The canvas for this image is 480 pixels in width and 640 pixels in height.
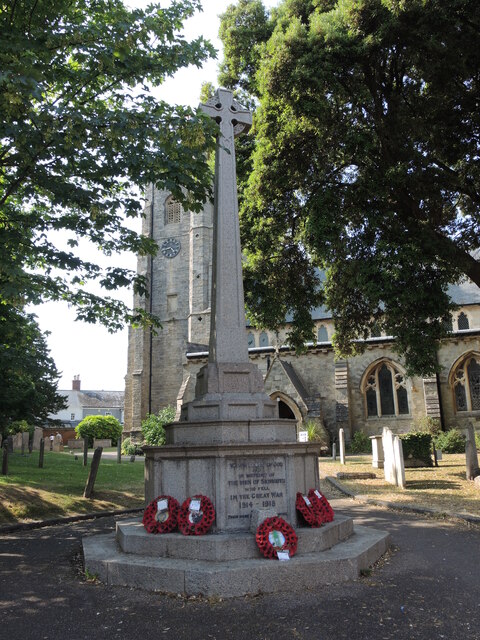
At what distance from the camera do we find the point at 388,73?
1273cm

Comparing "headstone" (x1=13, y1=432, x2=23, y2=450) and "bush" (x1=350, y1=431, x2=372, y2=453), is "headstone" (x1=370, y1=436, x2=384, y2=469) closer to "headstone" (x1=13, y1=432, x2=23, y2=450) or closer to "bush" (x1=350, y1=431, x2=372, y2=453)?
"bush" (x1=350, y1=431, x2=372, y2=453)

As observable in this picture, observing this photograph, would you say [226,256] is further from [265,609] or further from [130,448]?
[130,448]

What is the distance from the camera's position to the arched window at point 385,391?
86.8 ft

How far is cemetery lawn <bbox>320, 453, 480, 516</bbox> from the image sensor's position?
9969mm

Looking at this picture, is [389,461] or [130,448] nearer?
[389,461]

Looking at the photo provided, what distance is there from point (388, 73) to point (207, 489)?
11719mm

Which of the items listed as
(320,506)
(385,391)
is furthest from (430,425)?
(320,506)

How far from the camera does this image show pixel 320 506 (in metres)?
6.21

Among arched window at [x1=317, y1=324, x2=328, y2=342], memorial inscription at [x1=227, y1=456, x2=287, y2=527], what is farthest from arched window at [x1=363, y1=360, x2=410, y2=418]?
memorial inscription at [x1=227, y1=456, x2=287, y2=527]

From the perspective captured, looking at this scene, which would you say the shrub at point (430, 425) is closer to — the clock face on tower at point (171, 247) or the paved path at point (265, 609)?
the paved path at point (265, 609)

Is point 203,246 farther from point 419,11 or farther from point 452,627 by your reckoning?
point 452,627

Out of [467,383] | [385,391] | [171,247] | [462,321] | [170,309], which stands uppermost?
[171,247]

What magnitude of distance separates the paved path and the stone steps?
125 millimetres

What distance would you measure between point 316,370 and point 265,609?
79.8ft
